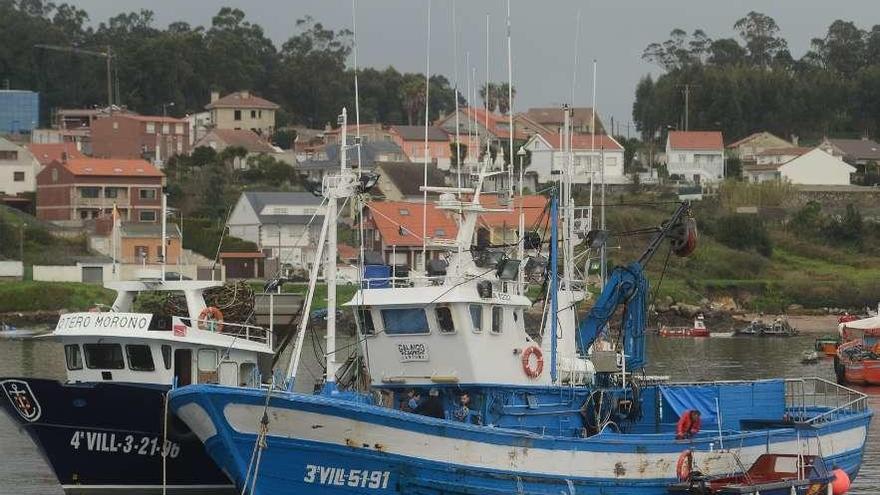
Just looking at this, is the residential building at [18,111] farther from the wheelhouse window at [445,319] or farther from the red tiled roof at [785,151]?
the wheelhouse window at [445,319]

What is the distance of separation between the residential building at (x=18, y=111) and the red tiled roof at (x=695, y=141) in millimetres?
60649

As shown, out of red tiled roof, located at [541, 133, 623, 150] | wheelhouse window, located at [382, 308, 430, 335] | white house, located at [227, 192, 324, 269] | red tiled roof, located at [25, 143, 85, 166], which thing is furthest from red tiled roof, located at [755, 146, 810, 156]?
wheelhouse window, located at [382, 308, 430, 335]

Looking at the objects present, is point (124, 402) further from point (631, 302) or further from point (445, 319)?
point (631, 302)

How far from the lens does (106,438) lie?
120 feet

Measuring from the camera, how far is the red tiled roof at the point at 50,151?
134 m

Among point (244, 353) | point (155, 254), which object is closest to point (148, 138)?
point (155, 254)

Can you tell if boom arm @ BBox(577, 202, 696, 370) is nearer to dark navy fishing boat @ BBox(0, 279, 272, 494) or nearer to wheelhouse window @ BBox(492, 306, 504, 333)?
wheelhouse window @ BBox(492, 306, 504, 333)

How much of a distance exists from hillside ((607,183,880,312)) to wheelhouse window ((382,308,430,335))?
221 ft

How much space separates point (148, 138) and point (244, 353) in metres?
115

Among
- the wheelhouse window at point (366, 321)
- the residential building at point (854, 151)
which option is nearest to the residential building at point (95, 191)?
the residential building at point (854, 151)

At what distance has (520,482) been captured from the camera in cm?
3259

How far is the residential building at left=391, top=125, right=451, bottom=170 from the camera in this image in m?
155

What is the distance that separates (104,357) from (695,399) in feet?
42.0

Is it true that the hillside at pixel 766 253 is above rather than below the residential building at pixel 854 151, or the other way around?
below
